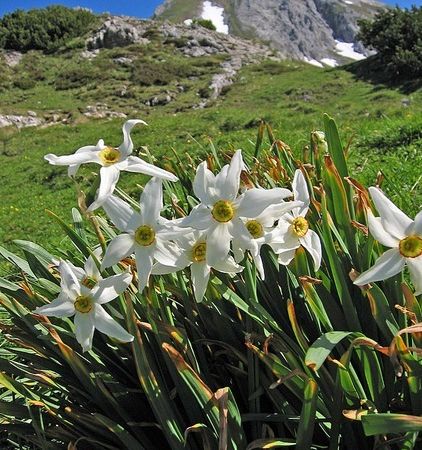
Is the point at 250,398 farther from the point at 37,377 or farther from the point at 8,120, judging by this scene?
the point at 8,120

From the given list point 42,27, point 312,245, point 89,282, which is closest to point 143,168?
point 89,282

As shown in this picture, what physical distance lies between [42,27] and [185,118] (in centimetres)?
2574

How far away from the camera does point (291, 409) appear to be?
1.23 meters

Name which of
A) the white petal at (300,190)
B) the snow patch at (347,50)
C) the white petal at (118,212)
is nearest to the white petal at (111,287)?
the white petal at (118,212)

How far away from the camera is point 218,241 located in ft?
3.21

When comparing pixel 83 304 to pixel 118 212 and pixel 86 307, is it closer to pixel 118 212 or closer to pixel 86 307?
pixel 86 307

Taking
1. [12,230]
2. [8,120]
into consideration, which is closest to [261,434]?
[12,230]

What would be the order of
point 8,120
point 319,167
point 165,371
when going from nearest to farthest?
point 165,371 → point 319,167 → point 8,120

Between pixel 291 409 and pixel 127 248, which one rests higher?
pixel 127 248

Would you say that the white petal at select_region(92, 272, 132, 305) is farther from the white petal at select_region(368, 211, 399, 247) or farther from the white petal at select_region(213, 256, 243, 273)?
the white petal at select_region(368, 211, 399, 247)

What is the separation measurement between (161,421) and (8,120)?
20.7m

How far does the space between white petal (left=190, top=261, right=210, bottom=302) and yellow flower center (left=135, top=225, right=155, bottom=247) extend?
112 millimetres

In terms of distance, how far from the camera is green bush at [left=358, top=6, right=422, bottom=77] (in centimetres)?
2030

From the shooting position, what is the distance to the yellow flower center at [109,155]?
1175 mm
